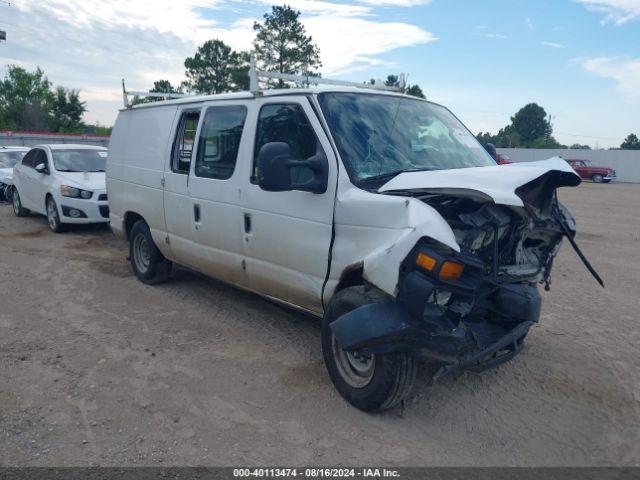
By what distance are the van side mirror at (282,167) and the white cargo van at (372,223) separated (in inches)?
0.4

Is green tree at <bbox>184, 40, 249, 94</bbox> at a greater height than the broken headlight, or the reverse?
green tree at <bbox>184, 40, 249, 94</bbox>

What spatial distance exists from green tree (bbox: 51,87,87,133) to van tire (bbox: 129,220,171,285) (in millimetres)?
59623

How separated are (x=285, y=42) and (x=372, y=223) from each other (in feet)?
60.6

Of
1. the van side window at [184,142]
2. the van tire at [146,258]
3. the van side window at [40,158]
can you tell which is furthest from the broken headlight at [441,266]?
the van side window at [40,158]

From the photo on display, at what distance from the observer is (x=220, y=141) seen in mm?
5223

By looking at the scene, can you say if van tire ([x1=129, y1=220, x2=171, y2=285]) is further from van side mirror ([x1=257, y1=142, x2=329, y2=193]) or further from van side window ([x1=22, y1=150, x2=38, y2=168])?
van side window ([x1=22, y1=150, x2=38, y2=168])

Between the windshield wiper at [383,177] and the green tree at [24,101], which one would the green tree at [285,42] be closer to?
the windshield wiper at [383,177]

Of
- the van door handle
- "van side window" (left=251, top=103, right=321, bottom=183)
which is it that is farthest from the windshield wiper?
the van door handle

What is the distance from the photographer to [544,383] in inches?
169

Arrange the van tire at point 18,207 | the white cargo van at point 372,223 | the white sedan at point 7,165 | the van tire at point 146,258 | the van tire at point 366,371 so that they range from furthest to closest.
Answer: the white sedan at point 7,165 < the van tire at point 18,207 < the van tire at point 146,258 < the van tire at point 366,371 < the white cargo van at point 372,223

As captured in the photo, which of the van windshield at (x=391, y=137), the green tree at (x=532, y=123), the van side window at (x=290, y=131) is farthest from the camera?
the green tree at (x=532, y=123)

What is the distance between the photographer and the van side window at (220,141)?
499cm

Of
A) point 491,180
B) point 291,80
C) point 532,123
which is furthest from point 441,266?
point 532,123

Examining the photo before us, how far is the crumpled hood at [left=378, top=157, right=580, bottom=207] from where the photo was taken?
3164 millimetres
